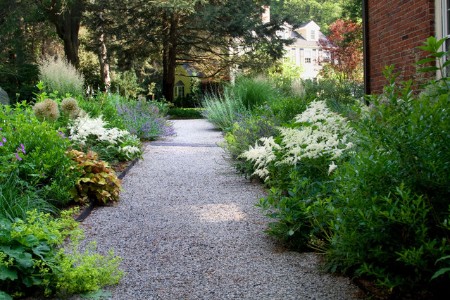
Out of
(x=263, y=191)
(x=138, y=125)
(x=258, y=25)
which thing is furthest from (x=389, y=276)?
(x=258, y=25)

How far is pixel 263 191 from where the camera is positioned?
6.38m

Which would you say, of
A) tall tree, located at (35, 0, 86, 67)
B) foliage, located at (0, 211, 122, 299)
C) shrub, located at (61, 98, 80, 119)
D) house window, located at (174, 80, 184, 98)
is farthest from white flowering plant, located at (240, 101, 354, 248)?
house window, located at (174, 80, 184, 98)

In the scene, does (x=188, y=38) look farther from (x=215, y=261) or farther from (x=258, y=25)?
(x=215, y=261)

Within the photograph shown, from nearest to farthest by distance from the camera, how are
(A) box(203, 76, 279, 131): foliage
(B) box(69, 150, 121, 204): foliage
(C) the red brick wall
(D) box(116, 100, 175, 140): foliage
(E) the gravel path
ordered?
(E) the gravel path
(B) box(69, 150, 121, 204): foliage
(C) the red brick wall
(D) box(116, 100, 175, 140): foliage
(A) box(203, 76, 279, 131): foliage

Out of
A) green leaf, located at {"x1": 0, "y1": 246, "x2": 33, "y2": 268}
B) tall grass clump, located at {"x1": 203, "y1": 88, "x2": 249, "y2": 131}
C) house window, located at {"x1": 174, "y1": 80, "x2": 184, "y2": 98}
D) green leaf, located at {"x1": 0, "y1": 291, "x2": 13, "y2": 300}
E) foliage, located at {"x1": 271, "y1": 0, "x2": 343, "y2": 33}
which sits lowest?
green leaf, located at {"x1": 0, "y1": 291, "x2": 13, "y2": 300}

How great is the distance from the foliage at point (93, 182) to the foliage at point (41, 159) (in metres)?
0.19

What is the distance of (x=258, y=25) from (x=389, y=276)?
2398cm

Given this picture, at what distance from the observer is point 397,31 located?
24.5 feet

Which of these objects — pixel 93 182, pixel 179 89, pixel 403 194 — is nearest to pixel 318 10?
pixel 179 89

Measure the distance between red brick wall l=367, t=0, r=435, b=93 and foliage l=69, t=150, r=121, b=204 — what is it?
3.67 meters

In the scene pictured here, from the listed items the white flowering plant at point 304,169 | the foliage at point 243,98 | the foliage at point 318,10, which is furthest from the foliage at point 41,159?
the foliage at point 318,10

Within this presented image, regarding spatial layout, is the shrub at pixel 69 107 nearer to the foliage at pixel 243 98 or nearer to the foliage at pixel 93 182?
the foliage at pixel 93 182

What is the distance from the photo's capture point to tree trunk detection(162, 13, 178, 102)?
25188mm

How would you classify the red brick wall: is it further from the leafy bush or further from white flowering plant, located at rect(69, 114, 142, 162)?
white flowering plant, located at rect(69, 114, 142, 162)
